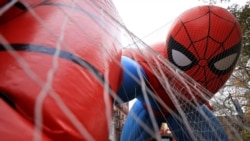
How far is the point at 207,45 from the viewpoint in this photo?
250 centimetres

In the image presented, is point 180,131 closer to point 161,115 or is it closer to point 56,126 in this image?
point 161,115

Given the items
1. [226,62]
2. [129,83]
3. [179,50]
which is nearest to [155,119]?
[129,83]

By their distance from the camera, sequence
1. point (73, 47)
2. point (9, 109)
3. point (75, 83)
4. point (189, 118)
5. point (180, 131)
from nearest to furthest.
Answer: point (9, 109), point (75, 83), point (73, 47), point (189, 118), point (180, 131)

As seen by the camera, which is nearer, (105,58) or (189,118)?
(105,58)

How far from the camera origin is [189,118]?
2.60 metres

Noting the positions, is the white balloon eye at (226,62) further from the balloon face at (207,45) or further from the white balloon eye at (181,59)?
the white balloon eye at (181,59)

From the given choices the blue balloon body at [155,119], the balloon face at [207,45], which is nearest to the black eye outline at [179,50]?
the balloon face at [207,45]

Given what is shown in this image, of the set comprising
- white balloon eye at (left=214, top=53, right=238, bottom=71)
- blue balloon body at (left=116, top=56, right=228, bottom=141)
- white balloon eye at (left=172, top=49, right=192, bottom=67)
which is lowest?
blue balloon body at (left=116, top=56, right=228, bottom=141)

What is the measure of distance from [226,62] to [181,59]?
38 cm

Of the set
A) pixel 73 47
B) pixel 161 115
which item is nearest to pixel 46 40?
pixel 73 47

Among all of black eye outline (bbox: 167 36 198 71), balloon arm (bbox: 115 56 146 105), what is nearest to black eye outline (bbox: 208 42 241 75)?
black eye outline (bbox: 167 36 198 71)

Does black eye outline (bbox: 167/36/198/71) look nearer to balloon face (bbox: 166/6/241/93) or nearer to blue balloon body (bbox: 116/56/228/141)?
balloon face (bbox: 166/6/241/93)

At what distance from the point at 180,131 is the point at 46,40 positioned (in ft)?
6.72

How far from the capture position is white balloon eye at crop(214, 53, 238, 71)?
8.30 feet
